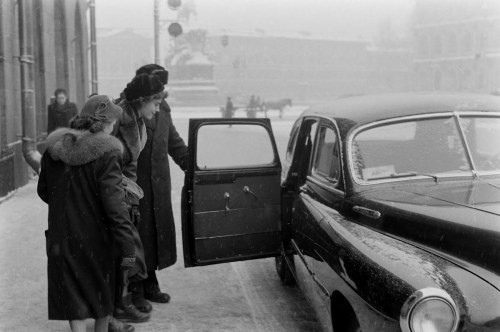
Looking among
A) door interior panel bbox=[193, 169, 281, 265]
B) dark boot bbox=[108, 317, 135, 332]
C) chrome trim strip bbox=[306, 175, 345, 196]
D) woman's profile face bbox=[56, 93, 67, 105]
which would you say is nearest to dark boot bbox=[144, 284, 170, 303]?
door interior panel bbox=[193, 169, 281, 265]

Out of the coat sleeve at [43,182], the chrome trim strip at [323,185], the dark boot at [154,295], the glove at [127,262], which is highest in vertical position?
the coat sleeve at [43,182]

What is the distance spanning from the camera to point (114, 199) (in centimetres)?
359

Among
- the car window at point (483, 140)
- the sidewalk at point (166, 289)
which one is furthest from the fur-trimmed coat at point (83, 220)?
the car window at point (483, 140)

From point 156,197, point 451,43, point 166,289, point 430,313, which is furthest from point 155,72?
point 451,43

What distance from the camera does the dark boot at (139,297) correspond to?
486 cm

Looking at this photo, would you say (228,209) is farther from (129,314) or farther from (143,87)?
(143,87)

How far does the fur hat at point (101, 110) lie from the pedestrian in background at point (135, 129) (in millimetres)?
592

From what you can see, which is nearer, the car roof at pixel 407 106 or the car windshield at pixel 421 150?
the car windshield at pixel 421 150

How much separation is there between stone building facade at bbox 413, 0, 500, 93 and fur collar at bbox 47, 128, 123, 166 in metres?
71.3

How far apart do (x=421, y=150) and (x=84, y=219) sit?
223 cm

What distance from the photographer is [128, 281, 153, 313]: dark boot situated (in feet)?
15.9

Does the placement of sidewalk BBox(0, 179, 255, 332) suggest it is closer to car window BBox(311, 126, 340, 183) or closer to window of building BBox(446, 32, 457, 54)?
car window BBox(311, 126, 340, 183)

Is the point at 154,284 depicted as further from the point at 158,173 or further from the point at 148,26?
the point at 148,26

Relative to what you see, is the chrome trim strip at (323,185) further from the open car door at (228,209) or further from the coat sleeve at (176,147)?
the coat sleeve at (176,147)
